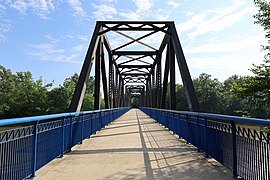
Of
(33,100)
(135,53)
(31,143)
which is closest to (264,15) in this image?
(31,143)

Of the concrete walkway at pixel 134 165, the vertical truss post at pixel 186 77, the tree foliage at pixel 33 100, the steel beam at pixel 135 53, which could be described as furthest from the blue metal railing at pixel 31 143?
the tree foliage at pixel 33 100

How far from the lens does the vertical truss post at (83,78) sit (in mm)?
8930

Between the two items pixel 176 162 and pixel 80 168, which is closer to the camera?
pixel 80 168

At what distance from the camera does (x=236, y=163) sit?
11.2 ft

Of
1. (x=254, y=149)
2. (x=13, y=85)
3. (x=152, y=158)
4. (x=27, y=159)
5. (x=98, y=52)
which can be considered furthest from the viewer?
(x=13, y=85)

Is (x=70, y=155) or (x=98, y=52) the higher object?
(x=98, y=52)

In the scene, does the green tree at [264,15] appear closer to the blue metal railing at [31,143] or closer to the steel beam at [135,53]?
the blue metal railing at [31,143]

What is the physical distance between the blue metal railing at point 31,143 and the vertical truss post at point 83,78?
10.7ft

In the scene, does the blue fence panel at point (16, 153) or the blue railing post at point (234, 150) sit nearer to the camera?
the blue fence panel at point (16, 153)

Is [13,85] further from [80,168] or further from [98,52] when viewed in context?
[80,168]

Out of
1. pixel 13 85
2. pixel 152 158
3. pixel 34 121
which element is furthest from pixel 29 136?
pixel 13 85

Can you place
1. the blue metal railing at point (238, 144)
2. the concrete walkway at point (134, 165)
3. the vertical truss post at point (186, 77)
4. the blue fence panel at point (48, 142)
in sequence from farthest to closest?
1. the vertical truss post at point (186, 77)
2. the blue fence panel at point (48, 142)
3. the concrete walkway at point (134, 165)
4. the blue metal railing at point (238, 144)

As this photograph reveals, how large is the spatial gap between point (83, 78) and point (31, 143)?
22.5 ft

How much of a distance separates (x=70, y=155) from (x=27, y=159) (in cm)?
178
